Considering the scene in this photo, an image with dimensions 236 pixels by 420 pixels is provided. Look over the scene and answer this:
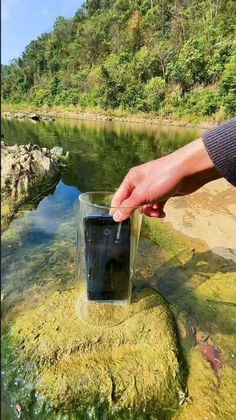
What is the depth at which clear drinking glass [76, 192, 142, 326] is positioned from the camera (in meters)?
2.52

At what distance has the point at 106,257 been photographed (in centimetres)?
269

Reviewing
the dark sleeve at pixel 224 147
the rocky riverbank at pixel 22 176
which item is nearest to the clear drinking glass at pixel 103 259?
the dark sleeve at pixel 224 147

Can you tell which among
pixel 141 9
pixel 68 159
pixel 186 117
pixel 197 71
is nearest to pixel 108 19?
pixel 141 9

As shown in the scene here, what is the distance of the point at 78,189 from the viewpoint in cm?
874

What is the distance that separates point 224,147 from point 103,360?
2105mm

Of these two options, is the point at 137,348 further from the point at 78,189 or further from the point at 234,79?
the point at 234,79

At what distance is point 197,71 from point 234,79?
7184 millimetres

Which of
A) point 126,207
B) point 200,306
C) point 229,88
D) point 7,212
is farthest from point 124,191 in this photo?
point 229,88

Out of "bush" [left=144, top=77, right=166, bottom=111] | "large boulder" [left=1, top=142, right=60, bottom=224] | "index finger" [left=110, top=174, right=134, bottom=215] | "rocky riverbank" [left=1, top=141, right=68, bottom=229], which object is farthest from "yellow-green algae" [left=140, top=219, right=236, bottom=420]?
"bush" [left=144, top=77, right=166, bottom=111]

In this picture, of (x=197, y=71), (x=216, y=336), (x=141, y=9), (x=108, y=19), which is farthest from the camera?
(x=108, y=19)

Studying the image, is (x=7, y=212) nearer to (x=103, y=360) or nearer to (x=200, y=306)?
(x=200, y=306)

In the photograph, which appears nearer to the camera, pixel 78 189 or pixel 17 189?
pixel 17 189

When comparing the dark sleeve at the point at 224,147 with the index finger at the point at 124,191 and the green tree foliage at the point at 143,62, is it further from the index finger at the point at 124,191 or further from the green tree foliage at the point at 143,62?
the green tree foliage at the point at 143,62

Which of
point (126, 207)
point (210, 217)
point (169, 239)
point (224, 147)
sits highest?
point (224, 147)
